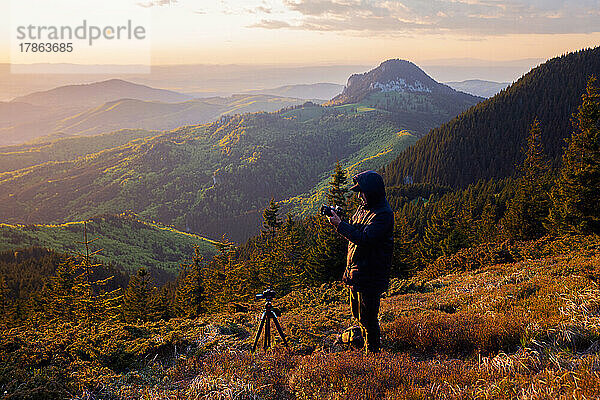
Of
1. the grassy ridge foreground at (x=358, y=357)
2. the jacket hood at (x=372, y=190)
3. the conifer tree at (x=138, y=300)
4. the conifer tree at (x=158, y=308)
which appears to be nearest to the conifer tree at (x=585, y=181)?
the grassy ridge foreground at (x=358, y=357)

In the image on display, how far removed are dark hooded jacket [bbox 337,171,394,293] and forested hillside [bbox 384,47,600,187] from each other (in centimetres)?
16480

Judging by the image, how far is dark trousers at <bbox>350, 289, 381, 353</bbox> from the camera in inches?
247

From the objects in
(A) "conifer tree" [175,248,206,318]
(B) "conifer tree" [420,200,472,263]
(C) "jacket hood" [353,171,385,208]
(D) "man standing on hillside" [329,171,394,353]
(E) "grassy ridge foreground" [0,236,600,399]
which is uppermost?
(C) "jacket hood" [353,171,385,208]

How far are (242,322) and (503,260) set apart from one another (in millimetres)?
19758

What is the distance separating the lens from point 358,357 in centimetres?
584

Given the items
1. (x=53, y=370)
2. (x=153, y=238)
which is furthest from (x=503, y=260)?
(x=153, y=238)

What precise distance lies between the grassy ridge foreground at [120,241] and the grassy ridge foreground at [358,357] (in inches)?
4728

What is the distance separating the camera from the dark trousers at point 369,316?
628 centimetres

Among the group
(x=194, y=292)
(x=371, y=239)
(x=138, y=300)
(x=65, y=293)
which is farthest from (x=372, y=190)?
(x=138, y=300)

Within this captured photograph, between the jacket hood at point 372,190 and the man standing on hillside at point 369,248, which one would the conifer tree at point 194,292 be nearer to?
the man standing on hillside at point 369,248

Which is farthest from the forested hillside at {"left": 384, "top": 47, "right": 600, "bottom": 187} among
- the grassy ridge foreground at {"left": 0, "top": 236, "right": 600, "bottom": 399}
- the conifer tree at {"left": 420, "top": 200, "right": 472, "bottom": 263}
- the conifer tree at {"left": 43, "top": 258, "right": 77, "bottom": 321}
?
the grassy ridge foreground at {"left": 0, "top": 236, "right": 600, "bottom": 399}

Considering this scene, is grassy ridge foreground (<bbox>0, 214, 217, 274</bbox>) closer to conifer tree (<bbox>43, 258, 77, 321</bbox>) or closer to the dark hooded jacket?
conifer tree (<bbox>43, 258, 77, 321</bbox>)

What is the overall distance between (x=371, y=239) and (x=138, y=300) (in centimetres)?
4024

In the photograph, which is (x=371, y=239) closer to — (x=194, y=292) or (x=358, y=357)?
(x=358, y=357)
